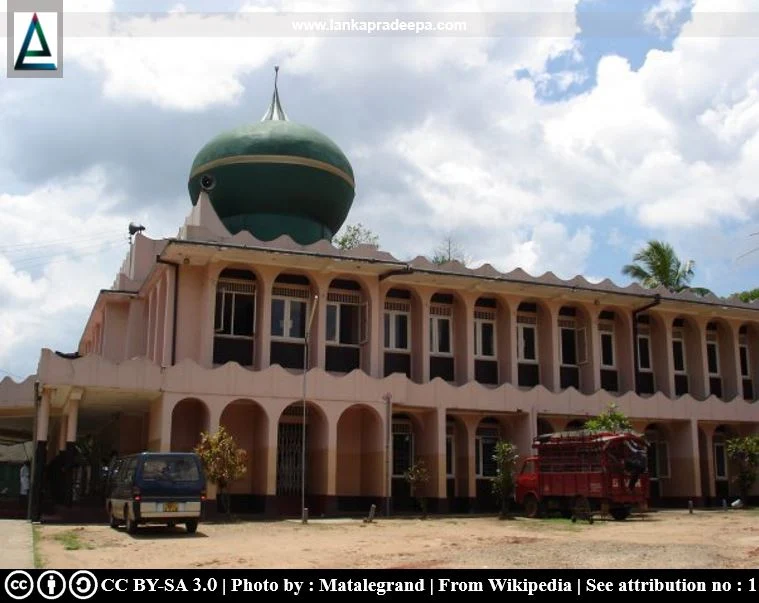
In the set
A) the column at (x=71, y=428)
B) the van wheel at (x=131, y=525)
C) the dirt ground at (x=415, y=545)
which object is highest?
the column at (x=71, y=428)

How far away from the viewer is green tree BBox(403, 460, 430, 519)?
82.7 feet

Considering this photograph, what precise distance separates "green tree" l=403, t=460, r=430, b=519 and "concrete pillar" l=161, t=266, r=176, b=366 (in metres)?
7.40

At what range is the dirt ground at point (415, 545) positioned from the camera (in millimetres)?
12500

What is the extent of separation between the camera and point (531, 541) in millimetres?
16109

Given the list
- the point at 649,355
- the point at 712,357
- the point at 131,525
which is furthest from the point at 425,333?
the point at 131,525

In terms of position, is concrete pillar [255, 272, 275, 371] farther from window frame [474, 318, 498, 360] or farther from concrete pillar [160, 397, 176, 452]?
window frame [474, 318, 498, 360]

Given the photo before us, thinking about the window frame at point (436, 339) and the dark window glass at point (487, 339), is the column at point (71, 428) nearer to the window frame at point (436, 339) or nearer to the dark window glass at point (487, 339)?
the window frame at point (436, 339)

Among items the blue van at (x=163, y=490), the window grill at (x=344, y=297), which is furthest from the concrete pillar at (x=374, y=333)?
the blue van at (x=163, y=490)

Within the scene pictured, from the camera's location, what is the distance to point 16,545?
15.1 metres

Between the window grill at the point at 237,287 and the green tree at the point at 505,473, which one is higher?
the window grill at the point at 237,287

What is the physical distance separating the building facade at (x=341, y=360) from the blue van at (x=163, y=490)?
4523mm
